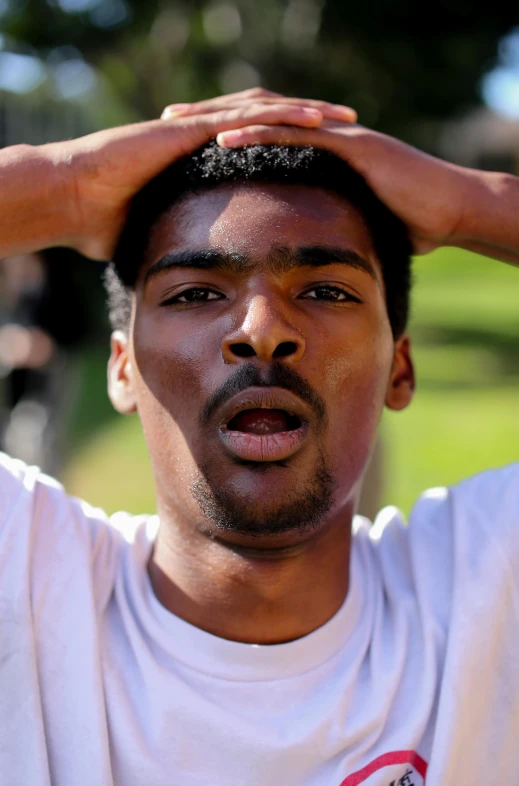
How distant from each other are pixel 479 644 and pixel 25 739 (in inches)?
46.5

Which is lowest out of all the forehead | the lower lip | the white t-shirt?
the white t-shirt

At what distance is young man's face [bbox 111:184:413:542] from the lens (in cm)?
223

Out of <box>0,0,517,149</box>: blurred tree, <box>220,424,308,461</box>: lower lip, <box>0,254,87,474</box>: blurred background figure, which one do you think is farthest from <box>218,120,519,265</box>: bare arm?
<box>0,0,517,149</box>: blurred tree

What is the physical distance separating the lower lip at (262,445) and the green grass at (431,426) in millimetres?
1986

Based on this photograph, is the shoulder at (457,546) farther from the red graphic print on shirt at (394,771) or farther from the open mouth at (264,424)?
the open mouth at (264,424)

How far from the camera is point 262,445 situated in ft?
7.23

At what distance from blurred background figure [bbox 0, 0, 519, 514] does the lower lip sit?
5408mm

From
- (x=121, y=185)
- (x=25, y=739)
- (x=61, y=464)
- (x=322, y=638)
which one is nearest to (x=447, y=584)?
(x=322, y=638)

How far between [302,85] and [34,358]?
10.7 metres

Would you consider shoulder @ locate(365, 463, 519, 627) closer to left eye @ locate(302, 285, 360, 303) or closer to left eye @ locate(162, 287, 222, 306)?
left eye @ locate(302, 285, 360, 303)

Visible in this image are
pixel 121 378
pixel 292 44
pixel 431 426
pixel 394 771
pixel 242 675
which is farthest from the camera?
pixel 292 44

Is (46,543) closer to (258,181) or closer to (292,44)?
(258,181)

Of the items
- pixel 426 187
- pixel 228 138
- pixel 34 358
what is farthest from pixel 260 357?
pixel 34 358

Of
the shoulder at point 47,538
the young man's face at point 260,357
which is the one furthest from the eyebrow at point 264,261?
the shoulder at point 47,538
